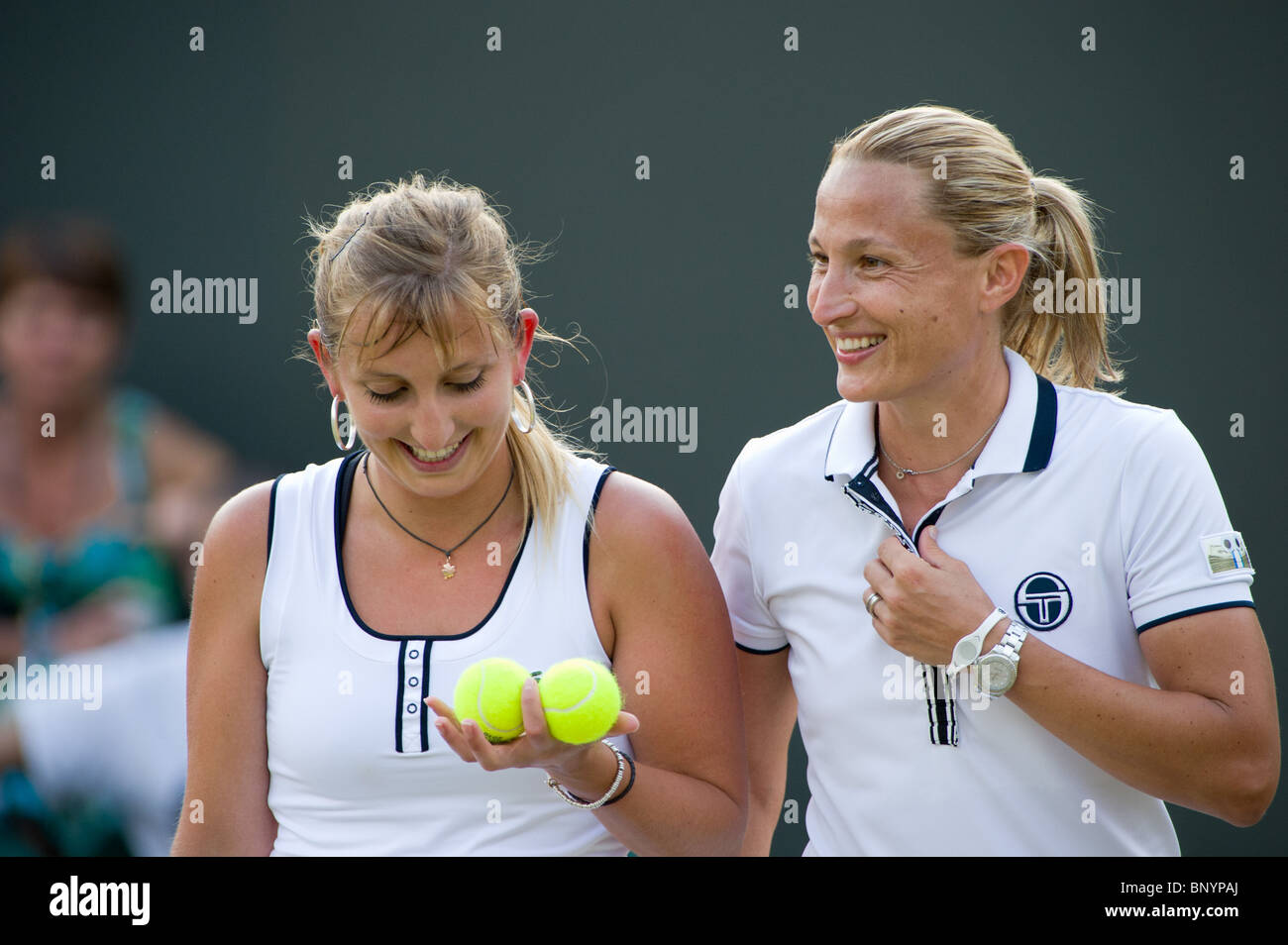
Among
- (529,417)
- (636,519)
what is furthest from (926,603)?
(529,417)

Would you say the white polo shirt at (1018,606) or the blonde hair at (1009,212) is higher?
the blonde hair at (1009,212)

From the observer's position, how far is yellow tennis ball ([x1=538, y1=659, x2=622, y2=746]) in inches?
69.1

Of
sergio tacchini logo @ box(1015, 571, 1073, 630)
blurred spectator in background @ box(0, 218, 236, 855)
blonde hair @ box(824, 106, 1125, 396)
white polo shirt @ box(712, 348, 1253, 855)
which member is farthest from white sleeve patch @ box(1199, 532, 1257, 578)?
blurred spectator in background @ box(0, 218, 236, 855)

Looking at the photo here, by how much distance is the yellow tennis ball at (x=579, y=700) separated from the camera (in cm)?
175

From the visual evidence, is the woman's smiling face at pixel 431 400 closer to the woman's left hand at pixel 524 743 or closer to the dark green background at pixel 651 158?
the woman's left hand at pixel 524 743

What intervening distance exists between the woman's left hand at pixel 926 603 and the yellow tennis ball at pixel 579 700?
0.43 meters

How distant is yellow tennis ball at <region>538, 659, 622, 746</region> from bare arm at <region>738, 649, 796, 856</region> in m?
0.44

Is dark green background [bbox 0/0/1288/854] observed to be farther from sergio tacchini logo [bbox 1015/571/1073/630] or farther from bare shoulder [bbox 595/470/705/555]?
sergio tacchini logo [bbox 1015/571/1073/630]

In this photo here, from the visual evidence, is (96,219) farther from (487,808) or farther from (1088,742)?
(1088,742)

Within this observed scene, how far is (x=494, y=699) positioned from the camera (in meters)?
1.80

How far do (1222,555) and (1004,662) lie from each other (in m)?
0.35

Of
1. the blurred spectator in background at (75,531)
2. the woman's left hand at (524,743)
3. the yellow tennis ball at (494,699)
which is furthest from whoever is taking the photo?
the blurred spectator in background at (75,531)

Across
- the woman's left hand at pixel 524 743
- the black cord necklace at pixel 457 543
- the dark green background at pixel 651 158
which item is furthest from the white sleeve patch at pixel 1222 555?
the dark green background at pixel 651 158
